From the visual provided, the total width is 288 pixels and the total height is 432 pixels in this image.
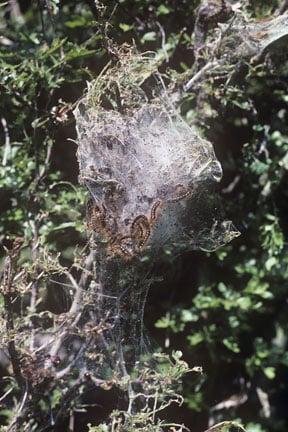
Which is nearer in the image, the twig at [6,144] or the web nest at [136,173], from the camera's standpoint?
the web nest at [136,173]

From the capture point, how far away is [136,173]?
6.12ft

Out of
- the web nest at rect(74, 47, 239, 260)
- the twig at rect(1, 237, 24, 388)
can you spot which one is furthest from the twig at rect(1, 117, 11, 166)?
the twig at rect(1, 237, 24, 388)

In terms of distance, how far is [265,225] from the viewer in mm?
2492

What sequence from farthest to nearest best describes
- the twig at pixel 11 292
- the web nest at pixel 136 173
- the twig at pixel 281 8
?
the twig at pixel 281 8 < the web nest at pixel 136 173 < the twig at pixel 11 292

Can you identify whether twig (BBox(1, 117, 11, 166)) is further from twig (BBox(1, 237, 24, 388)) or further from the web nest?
twig (BBox(1, 237, 24, 388))

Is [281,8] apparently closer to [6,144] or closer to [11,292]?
[6,144]

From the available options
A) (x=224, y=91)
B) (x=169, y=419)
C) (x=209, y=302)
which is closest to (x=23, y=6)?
(x=224, y=91)

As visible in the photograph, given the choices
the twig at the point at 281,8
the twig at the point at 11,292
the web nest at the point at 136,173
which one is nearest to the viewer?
the twig at the point at 11,292

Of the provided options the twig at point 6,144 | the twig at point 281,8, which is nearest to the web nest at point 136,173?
the twig at point 6,144

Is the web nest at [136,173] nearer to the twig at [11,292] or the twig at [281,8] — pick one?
the twig at [11,292]

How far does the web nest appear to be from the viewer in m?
1.83

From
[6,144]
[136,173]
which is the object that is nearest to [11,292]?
[136,173]

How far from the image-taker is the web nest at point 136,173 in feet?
6.02

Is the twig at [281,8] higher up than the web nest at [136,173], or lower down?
higher up
